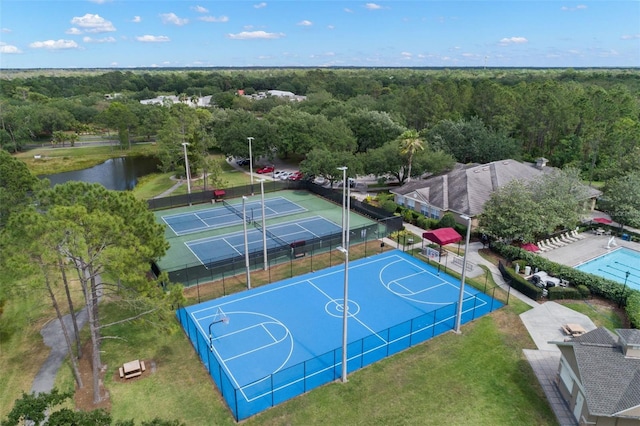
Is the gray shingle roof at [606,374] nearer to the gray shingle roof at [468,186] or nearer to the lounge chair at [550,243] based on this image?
the lounge chair at [550,243]

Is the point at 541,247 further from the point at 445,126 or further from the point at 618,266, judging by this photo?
the point at 445,126

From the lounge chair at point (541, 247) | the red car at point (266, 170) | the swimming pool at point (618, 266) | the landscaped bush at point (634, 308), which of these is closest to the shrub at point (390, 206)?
the lounge chair at point (541, 247)

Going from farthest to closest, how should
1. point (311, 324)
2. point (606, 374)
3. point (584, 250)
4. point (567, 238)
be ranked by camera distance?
point (567, 238), point (584, 250), point (311, 324), point (606, 374)

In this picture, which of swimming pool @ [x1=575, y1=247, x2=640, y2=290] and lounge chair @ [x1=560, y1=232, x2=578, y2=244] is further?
lounge chair @ [x1=560, y1=232, x2=578, y2=244]

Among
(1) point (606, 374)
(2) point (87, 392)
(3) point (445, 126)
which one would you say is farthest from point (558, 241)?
(2) point (87, 392)

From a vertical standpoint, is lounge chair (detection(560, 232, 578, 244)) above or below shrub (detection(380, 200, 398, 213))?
below

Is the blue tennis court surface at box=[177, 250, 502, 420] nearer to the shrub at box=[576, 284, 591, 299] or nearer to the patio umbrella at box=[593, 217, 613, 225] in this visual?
the shrub at box=[576, 284, 591, 299]

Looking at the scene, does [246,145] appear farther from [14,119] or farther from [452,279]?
[14,119]

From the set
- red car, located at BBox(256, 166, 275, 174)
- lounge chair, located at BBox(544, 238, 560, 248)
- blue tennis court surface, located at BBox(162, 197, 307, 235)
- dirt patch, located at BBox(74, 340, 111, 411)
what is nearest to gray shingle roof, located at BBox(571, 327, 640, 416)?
lounge chair, located at BBox(544, 238, 560, 248)
